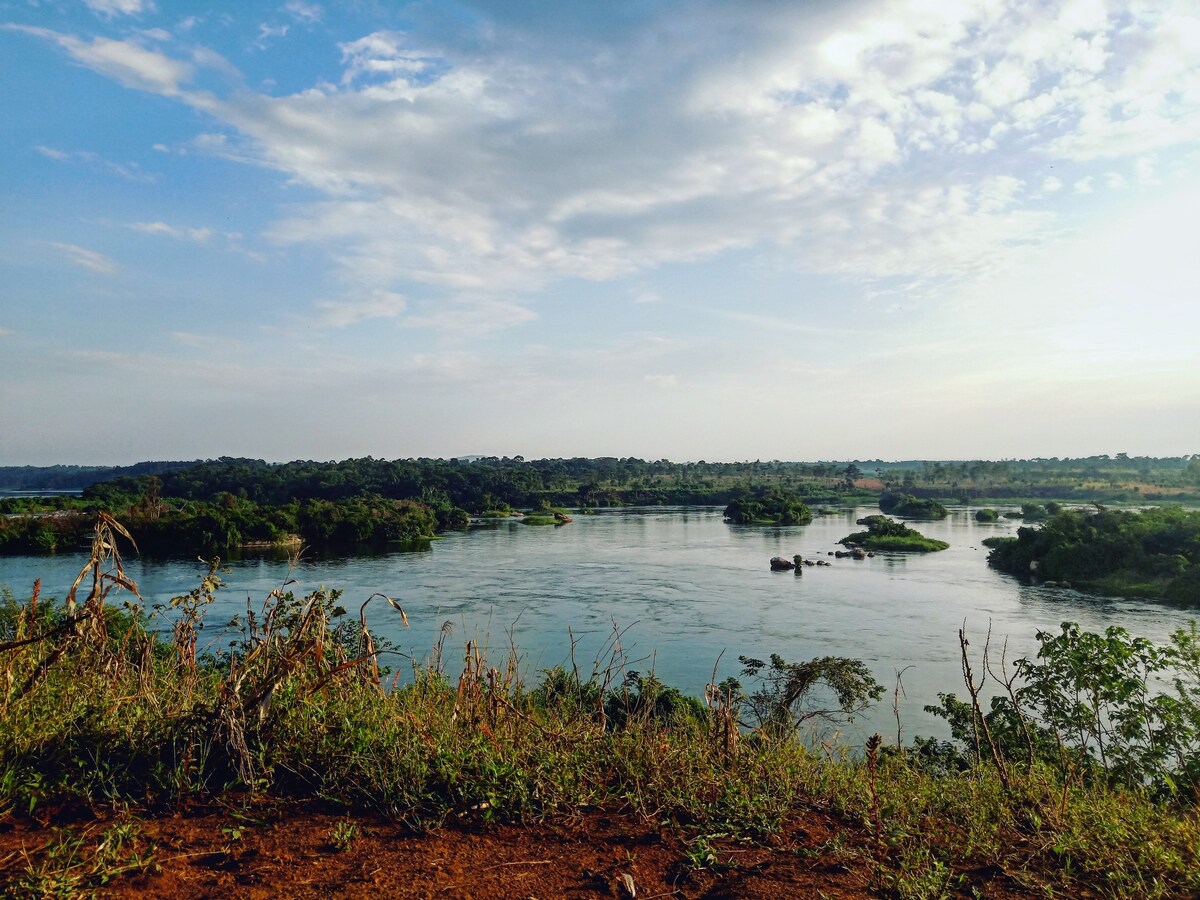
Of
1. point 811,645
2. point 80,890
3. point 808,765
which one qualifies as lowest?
point 811,645

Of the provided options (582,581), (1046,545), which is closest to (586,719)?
(582,581)

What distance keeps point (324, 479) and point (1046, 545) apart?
66246 millimetres

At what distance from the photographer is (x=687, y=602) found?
27344mm

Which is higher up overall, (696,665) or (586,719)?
(586,719)

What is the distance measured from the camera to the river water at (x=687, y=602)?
62.4 ft

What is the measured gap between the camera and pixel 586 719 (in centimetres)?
417

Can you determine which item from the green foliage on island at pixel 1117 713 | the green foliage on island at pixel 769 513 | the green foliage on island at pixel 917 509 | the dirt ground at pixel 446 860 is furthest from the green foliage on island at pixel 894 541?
the dirt ground at pixel 446 860

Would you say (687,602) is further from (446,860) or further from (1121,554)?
(446,860)

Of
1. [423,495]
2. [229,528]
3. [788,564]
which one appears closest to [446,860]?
[788,564]

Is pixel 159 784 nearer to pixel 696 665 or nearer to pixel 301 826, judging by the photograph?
pixel 301 826

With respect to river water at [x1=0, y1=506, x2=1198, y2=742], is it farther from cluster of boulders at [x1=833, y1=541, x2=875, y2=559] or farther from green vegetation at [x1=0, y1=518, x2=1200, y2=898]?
green vegetation at [x1=0, y1=518, x2=1200, y2=898]

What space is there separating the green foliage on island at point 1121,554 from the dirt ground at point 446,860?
30977 mm

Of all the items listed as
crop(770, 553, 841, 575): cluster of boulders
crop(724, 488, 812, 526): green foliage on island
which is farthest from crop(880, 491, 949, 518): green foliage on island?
crop(770, 553, 841, 575): cluster of boulders

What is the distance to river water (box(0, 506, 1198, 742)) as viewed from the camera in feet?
62.4
